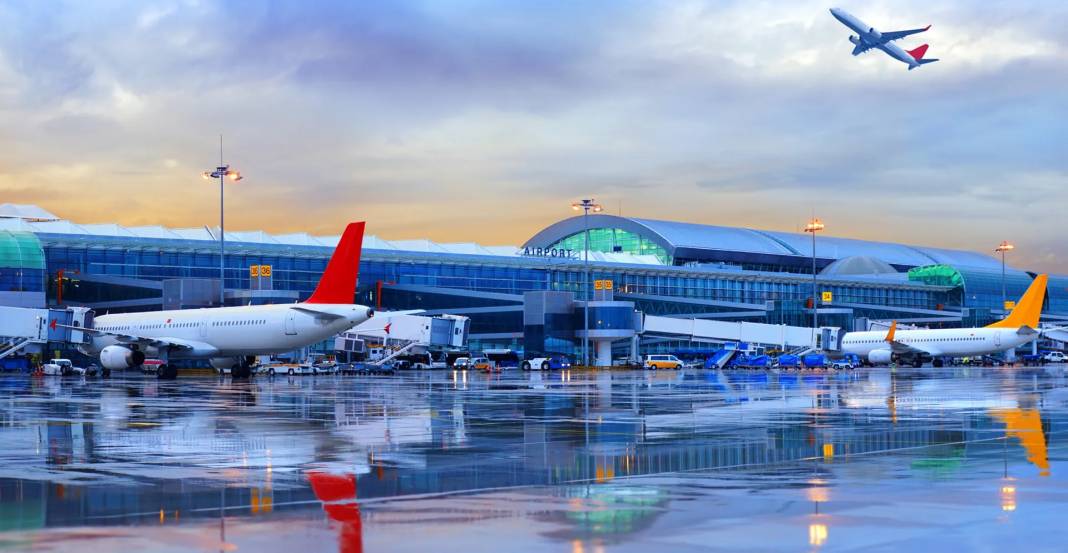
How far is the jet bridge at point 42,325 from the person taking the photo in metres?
64.3

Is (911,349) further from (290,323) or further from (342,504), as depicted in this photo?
(342,504)

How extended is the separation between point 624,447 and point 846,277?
14048 cm

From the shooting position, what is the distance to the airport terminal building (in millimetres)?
98125

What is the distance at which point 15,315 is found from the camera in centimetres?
6475

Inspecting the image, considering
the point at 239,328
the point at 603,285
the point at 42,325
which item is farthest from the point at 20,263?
the point at 603,285

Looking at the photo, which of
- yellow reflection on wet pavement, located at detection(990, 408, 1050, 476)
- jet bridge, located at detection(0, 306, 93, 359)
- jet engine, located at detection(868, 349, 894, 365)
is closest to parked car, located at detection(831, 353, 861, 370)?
jet engine, located at detection(868, 349, 894, 365)

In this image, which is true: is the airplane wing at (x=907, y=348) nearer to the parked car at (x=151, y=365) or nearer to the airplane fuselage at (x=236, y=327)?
the airplane fuselage at (x=236, y=327)

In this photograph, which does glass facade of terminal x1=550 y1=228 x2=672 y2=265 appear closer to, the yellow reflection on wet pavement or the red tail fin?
the red tail fin

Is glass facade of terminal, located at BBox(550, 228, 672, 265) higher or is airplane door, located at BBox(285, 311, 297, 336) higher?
glass facade of terminal, located at BBox(550, 228, 672, 265)

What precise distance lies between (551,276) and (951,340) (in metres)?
48.0

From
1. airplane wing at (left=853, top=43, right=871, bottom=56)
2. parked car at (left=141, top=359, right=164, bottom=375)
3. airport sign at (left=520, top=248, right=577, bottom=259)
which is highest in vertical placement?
airplane wing at (left=853, top=43, right=871, bottom=56)

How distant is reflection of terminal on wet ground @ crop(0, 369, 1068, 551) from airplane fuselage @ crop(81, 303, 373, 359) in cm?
2586

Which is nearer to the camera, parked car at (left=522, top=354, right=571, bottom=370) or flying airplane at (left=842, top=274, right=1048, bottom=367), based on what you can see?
parked car at (left=522, top=354, right=571, bottom=370)

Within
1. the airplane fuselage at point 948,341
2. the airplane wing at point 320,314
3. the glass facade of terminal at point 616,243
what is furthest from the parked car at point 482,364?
the glass facade of terminal at point 616,243
